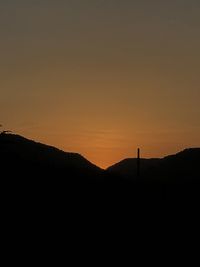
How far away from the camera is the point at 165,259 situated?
84.4ft

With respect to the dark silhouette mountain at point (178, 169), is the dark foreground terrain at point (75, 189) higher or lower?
lower

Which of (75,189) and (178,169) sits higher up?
(178,169)

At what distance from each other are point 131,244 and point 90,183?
9868 millimetres

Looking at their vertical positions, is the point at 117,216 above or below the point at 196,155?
below

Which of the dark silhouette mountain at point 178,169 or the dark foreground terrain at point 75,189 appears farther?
the dark silhouette mountain at point 178,169

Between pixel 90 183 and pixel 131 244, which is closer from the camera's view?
pixel 131 244

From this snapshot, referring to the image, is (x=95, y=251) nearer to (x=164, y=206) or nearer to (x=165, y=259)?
(x=165, y=259)

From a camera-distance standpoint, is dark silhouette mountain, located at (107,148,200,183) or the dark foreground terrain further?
dark silhouette mountain, located at (107,148,200,183)

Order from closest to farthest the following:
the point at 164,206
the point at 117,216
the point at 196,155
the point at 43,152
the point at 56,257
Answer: the point at 56,257
the point at 117,216
the point at 164,206
the point at 43,152
the point at 196,155

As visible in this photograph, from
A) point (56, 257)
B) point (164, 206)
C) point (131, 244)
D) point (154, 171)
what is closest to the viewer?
point (56, 257)

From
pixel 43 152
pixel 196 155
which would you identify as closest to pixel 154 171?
pixel 196 155

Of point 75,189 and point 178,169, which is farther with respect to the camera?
point 178,169

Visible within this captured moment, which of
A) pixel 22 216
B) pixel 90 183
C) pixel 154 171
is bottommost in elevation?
pixel 22 216

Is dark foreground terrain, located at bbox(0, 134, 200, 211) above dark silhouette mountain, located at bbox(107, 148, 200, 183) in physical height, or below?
below
